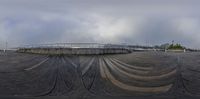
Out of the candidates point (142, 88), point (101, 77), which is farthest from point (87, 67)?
point (142, 88)

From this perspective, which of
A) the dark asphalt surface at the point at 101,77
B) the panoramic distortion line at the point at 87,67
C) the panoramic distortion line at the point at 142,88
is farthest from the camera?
the panoramic distortion line at the point at 87,67

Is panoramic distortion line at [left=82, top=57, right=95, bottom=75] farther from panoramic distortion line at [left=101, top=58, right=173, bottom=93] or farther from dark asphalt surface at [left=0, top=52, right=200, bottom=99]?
panoramic distortion line at [left=101, top=58, right=173, bottom=93]

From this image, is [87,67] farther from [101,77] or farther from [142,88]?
[142,88]

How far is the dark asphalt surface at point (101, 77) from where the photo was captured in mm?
42781

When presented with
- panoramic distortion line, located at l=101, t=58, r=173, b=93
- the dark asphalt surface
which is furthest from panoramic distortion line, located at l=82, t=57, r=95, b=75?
panoramic distortion line, located at l=101, t=58, r=173, b=93

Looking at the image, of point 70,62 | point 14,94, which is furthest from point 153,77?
point 14,94

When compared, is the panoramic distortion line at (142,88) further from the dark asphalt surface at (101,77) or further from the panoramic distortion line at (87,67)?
the panoramic distortion line at (87,67)

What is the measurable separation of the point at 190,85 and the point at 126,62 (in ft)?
30.9

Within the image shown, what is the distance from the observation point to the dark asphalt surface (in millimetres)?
42781

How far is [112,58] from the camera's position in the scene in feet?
173

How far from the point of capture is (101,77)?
46.2 m

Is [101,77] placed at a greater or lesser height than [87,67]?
lesser

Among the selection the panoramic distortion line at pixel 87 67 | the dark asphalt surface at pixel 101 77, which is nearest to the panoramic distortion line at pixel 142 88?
the dark asphalt surface at pixel 101 77

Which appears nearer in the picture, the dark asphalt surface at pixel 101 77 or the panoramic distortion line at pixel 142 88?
the dark asphalt surface at pixel 101 77
